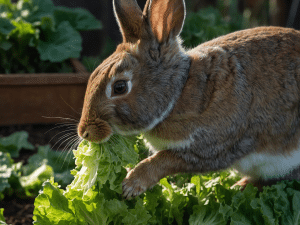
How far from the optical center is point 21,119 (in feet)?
17.7

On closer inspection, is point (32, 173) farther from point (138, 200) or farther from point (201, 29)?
point (201, 29)

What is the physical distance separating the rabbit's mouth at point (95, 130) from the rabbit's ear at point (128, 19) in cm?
71

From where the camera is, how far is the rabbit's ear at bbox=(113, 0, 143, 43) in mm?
2768

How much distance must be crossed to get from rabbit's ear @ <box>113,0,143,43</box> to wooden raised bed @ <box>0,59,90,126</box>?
2404 millimetres

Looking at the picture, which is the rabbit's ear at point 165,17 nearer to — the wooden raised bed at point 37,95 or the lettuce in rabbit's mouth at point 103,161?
the lettuce in rabbit's mouth at point 103,161

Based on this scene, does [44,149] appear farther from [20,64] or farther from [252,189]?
[252,189]

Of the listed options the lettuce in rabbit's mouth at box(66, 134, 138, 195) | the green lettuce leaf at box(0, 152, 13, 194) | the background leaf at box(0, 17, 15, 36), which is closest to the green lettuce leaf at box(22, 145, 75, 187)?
the green lettuce leaf at box(0, 152, 13, 194)

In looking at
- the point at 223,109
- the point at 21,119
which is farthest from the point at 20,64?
the point at 223,109

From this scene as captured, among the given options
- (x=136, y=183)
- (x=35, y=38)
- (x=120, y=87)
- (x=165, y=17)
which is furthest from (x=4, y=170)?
(x=35, y=38)

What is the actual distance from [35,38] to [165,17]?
11.4 feet

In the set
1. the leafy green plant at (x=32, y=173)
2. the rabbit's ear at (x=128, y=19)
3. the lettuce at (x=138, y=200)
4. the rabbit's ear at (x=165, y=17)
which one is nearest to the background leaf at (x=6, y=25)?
the leafy green plant at (x=32, y=173)

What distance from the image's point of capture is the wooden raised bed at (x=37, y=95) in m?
5.19

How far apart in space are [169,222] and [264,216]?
0.76 metres

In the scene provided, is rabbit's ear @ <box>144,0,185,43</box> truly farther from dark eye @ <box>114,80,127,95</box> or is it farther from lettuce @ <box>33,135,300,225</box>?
lettuce @ <box>33,135,300,225</box>
